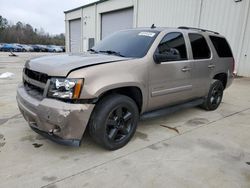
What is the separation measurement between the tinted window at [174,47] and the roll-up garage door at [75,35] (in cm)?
2302

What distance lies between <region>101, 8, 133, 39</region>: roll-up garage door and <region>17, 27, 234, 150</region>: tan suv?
13.8 metres

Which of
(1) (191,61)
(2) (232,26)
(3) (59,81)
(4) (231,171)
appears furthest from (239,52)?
(3) (59,81)

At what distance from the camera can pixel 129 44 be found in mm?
3703

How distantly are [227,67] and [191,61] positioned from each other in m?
1.72

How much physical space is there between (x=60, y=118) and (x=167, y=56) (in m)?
1.92

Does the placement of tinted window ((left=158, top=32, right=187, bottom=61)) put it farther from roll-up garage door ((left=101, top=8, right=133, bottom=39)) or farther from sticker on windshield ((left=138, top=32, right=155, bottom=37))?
roll-up garage door ((left=101, top=8, right=133, bottom=39))

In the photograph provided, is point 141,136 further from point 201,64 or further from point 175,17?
point 175,17

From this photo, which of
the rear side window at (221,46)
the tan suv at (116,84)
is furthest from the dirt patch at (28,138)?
the rear side window at (221,46)

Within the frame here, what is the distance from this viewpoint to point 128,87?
10.5 feet

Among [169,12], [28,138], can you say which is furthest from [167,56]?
[169,12]

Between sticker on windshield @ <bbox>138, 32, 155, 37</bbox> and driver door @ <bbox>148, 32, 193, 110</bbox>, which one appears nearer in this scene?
driver door @ <bbox>148, 32, 193, 110</bbox>

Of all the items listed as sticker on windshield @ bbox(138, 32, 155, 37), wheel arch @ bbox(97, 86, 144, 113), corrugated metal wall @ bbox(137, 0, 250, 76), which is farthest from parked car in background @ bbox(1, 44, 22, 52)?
wheel arch @ bbox(97, 86, 144, 113)

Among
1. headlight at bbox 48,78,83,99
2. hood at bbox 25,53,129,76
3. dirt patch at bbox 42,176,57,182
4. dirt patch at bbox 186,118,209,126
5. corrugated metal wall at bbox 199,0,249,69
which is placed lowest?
dirt patch at bbox 42,176,57,182

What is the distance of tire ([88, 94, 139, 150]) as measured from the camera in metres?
2.86
